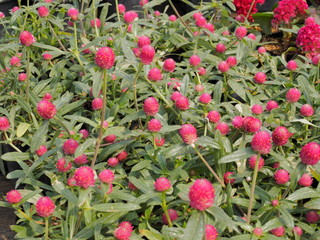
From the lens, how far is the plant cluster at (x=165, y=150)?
1.41m

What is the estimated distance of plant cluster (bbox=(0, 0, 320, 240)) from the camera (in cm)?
141

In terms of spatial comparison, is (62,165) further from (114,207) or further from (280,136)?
(280,136)

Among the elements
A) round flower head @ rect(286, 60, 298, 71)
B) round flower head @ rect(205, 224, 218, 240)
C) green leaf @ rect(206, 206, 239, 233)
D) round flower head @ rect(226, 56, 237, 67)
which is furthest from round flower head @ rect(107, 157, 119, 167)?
round flower head @ rect(286, 60, 298, 71)

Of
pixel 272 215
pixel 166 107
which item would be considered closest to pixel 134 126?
pixel 166 107

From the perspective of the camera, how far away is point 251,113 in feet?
6.44

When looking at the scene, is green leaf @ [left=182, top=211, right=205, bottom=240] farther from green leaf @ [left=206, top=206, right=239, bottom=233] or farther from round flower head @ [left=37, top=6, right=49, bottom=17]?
round flower head @ [left=37, top=6, right=49, bottom=17]

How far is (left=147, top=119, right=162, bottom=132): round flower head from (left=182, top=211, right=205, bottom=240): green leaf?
577mm

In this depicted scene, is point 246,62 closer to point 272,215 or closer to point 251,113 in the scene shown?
point 251,113

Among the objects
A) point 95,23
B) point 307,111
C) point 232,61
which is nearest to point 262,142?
point 307,111

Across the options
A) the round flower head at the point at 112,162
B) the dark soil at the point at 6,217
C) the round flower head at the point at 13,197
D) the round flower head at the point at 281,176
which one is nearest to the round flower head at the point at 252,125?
the round flower head at the point at 281,176

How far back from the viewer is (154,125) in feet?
5.28

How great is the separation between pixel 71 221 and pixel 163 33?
5.28ft

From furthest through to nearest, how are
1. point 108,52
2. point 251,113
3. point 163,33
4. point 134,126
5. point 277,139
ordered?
1. point 163,33
2. point 134,126
3. point 251,113
4. point 277,139
5. point 108,52

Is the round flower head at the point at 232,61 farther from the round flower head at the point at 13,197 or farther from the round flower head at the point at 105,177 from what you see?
the round flower head at the point at 13,197
